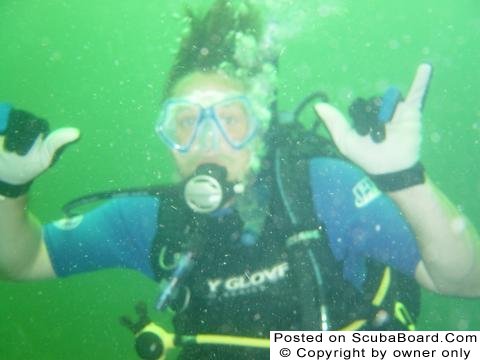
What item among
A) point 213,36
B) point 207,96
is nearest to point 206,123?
point 207,96

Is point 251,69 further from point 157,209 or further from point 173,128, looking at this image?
point 157,209

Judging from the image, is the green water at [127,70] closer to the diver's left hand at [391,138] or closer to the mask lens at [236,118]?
the mask lens at [236,118]

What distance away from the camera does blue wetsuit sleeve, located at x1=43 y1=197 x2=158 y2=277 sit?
3279 mm

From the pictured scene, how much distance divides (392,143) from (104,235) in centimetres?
219

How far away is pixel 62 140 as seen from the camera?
2.50 metres

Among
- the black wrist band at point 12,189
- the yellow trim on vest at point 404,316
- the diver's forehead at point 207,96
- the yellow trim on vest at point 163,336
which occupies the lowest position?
the yellow trim on vest at point 163,336

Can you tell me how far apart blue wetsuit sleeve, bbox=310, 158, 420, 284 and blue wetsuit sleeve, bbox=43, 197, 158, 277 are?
4.11 ft

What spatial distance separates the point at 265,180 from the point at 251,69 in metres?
0.98

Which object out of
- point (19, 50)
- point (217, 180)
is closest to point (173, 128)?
point (217, 180)

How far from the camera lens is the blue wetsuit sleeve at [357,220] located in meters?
2.62

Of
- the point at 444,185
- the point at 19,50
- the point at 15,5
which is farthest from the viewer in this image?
the point at 19,50

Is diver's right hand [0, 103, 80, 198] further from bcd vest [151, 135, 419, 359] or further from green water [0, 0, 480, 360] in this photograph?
green water [0, 0, 480, 360]

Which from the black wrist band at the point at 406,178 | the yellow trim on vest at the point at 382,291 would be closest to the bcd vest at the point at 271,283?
the yellow trim on vest at the point at 382,291

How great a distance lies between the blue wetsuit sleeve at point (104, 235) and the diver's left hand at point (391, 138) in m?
1.55
